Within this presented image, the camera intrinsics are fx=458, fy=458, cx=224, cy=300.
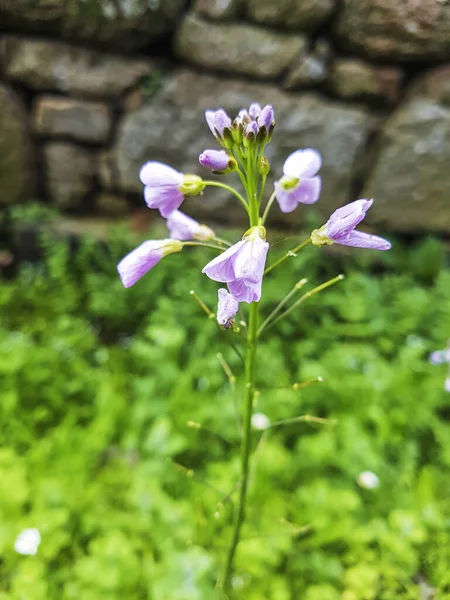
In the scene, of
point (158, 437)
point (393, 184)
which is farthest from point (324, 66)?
point (158, 437)

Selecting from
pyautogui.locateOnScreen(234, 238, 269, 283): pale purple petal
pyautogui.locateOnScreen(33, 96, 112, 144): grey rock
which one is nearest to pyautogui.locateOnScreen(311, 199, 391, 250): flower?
pyautogui.locateOnScreen(234, 238, 269, 283): pale purple petal

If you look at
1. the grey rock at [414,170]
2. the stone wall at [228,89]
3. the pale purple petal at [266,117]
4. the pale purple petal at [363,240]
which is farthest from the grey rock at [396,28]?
the pale purple petal at [363,240]

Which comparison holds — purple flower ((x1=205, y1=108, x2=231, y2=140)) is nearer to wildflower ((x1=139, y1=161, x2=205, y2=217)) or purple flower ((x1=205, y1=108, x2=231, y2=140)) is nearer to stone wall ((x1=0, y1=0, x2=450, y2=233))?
wildflower ((x1=139, y1=161, x2=205, y2=217))

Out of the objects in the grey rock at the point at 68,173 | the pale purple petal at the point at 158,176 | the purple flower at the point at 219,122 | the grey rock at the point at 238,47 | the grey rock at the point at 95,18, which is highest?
the grey rock at the point at 95,18

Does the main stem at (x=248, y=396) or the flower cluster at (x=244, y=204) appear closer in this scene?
the flower cluster at (x=244, y=204)

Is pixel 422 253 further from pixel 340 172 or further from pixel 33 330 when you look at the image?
pixel 33 330

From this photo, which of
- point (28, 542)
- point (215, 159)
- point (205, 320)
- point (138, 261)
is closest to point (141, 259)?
point (138, 261)

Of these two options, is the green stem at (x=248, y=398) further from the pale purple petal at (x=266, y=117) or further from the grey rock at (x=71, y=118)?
the grey rock at (x=71, y=118)
